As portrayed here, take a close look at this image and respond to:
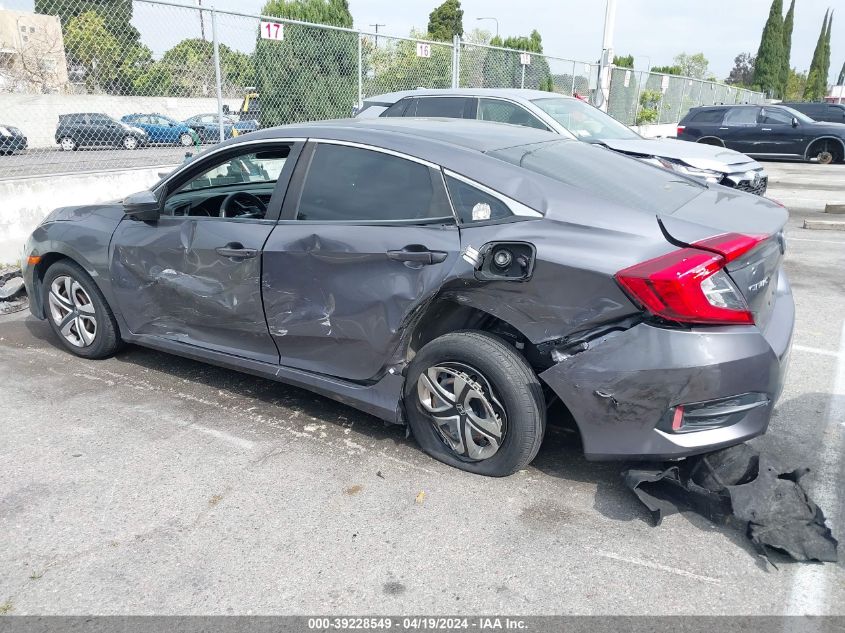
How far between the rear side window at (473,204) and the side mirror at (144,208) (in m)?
1.94

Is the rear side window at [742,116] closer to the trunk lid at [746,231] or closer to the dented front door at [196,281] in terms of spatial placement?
the trunk lid at [746,231]

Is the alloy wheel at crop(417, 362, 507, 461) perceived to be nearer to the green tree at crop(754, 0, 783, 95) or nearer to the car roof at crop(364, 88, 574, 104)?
Result: the car roof at crop(364, 88, 574, 104)

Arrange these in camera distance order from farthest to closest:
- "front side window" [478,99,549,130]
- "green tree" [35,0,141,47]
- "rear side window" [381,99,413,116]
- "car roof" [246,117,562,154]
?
"rear side window" [381,99,413,116], "front side window" [478,99,549,130], "green tree" [35,0,141,47], "car roof" [246,117,562,154]

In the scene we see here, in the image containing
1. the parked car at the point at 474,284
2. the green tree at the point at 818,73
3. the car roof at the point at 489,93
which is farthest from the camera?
the green tree at the point at 818,73

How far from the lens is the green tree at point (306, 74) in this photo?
32.7 feet

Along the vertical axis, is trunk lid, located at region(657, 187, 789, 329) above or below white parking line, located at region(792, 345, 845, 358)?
above

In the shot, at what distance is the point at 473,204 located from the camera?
128 inches

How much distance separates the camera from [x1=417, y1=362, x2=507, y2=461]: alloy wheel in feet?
10.6

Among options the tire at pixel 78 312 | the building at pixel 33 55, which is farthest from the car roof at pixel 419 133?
the building at pixel 33 55

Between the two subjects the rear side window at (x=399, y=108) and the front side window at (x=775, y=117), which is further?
the front side window at (x=775, y=117)

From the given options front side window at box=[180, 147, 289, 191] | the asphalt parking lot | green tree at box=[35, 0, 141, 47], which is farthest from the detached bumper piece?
green tree at box=[35, 0, 141, 47]

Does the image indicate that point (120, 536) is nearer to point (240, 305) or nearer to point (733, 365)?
point (240, 305)

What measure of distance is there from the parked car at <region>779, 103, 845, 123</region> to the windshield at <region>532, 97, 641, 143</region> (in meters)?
18.7

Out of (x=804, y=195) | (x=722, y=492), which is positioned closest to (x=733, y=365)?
(x=722, y=492)
